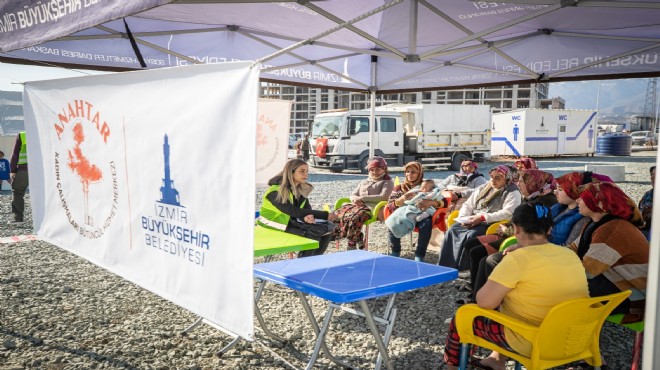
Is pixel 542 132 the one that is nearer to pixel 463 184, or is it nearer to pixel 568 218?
pixel 463 184

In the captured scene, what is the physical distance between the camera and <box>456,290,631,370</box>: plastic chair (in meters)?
2.28

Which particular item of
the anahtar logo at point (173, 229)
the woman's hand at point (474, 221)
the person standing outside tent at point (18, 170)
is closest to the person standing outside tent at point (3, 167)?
the person standing outside tent at point (18, 170)

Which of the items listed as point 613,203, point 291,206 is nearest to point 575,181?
point 613,203

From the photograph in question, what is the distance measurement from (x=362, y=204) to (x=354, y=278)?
11.4 ft

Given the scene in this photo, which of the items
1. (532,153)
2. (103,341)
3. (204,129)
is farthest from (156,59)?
(532,153)

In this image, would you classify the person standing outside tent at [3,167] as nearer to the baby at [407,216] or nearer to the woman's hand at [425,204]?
the baby at [407,216]

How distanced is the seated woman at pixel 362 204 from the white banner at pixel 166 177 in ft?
10.3

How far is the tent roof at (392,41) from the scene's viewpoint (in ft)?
15.0

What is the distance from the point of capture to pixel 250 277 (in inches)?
74.4

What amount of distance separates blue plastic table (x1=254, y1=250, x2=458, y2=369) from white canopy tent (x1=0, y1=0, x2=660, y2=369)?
5.99 feet

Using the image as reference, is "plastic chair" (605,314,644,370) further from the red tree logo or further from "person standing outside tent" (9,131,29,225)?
"person standing outside tent" (9,131,29,225)

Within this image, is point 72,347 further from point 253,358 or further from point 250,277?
point 250,277

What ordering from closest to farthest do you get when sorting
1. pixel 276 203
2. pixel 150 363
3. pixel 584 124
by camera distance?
pixel 150 363
pixel 276 203
pixel 584 124

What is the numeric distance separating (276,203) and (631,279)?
300 cm
